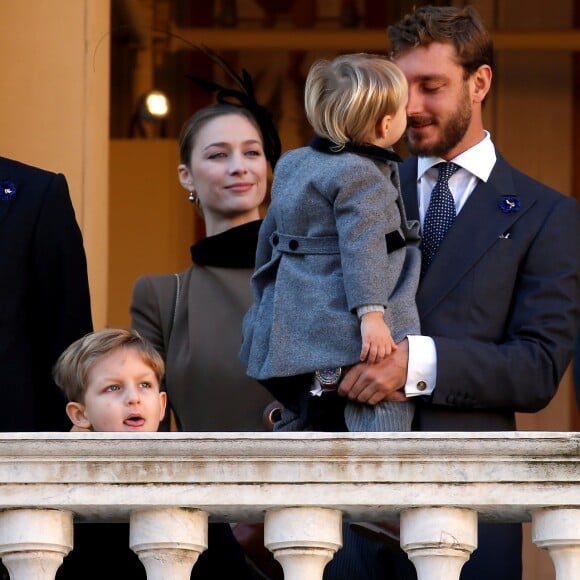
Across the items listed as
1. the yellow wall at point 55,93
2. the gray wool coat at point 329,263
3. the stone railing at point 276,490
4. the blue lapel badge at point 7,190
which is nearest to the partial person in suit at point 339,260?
the gray wool coat at point 329,263

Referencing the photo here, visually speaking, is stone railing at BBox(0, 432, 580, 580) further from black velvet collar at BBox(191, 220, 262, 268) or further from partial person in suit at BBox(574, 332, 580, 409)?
black velvet collar at BBox(191, 220, 262, 268)

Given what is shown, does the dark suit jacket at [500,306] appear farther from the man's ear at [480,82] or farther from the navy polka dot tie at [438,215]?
the man's ear at [480,82]

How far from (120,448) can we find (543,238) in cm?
120

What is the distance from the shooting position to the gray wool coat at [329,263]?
15.7 feet

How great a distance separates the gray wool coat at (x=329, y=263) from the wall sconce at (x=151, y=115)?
3.98m

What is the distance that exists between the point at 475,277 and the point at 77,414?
0.92 metres

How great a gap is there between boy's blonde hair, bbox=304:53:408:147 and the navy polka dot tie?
33 centimetres

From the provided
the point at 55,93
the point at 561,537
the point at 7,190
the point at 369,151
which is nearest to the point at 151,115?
the point at 55,93

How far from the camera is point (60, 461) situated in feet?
14.2

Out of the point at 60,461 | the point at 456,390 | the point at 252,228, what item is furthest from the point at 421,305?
the point at 60,461

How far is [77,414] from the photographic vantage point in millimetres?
4820

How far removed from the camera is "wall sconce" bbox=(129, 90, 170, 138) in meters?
8.89

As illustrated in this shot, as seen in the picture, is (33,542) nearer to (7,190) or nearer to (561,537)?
(561,537)

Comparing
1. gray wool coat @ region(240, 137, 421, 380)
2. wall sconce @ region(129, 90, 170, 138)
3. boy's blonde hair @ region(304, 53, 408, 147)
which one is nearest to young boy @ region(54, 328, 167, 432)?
gray wool coat @ region(240, 137, 421, 380)
